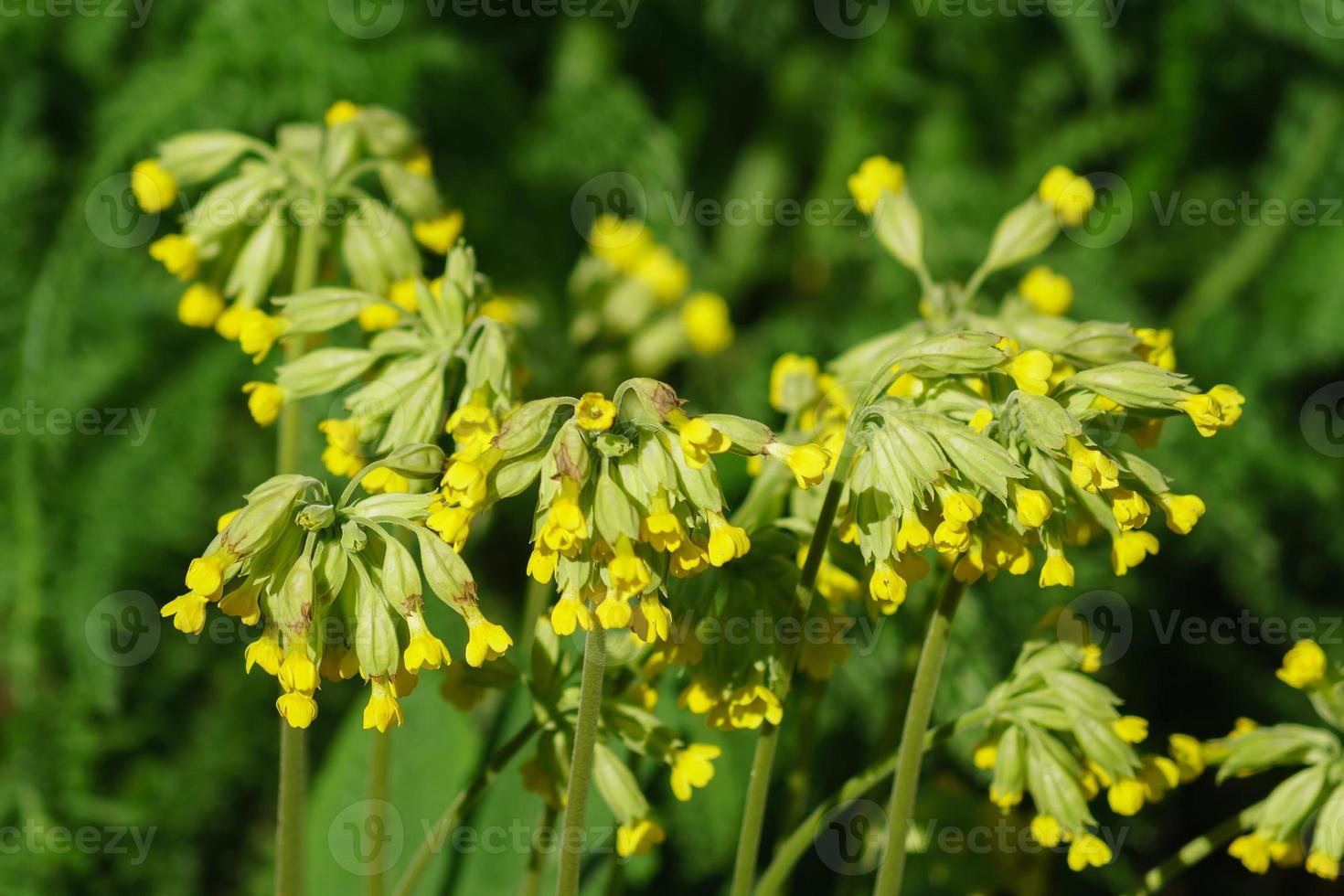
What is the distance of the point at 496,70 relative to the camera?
3.26 m

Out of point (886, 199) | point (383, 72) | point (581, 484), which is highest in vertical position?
point (383, 72)

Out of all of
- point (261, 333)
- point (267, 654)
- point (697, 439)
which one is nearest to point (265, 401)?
point (261, 333)

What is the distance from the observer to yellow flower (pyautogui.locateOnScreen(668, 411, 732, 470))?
1264 mm

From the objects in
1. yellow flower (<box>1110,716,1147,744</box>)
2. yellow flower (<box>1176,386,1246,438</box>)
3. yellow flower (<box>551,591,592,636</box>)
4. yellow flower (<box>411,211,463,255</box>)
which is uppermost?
yellow flower (<box>411,211,463,255</box>)

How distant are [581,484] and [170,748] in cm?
217

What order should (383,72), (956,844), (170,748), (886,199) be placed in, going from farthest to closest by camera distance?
(170,748), (383,72), (956,844), (886,199)

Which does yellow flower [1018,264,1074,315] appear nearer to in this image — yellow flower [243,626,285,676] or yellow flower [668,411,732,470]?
yellow flower [668,411,732,470]

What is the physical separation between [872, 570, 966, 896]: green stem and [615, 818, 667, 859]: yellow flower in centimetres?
29

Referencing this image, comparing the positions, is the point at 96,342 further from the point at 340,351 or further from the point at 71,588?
the point at 340,351

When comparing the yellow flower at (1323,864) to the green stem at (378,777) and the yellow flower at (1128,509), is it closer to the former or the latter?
the yellow flower at (1128,509)

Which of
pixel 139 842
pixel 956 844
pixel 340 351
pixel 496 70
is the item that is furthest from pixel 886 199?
pixel 139 842

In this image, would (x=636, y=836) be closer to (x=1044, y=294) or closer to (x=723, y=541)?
(x=723, y=541)

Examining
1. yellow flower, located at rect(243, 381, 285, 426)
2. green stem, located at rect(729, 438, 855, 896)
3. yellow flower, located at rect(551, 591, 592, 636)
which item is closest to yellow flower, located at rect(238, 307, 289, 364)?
yellow flower, located at rect(243, 381, 285, 426)

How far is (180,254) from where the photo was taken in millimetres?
1878
